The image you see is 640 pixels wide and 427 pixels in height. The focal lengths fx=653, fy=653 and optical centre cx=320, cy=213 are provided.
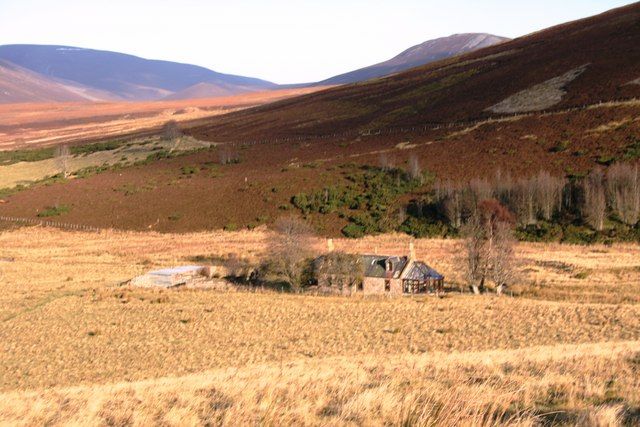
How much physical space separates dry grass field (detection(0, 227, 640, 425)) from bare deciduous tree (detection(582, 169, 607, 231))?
506 centimetres

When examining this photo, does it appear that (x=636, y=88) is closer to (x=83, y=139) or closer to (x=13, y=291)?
(x=13, y=291)

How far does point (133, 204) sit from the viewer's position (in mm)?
75938

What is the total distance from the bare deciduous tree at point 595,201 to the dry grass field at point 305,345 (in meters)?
5.06

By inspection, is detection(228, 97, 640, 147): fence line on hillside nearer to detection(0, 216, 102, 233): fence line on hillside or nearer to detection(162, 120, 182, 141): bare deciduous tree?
detection(162, 120, 182, 141): bare deciduous tree

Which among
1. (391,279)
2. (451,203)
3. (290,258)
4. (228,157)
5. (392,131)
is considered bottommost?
(391,279)

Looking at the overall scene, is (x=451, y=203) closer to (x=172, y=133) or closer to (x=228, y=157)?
(x=228, y=157)

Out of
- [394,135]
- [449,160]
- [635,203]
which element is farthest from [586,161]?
[394,135]

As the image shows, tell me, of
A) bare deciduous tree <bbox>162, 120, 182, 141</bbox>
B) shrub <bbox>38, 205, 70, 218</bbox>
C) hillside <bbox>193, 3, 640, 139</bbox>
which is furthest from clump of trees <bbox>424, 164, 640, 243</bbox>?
bare deciduous tree <bbox>162, 120, 182, 141</bbox>

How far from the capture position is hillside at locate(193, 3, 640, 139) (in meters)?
84.9

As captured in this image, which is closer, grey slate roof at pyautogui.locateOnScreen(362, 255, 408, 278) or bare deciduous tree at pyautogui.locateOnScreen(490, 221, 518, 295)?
bare deciduous tree at pyautogui.locateOnScreen(490, 221, 518, 295)

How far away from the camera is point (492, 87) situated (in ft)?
317

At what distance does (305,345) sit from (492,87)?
80105 millimetres

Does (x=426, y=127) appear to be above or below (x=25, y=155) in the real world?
above

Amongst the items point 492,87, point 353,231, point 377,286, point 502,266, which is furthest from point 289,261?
point 492,87
